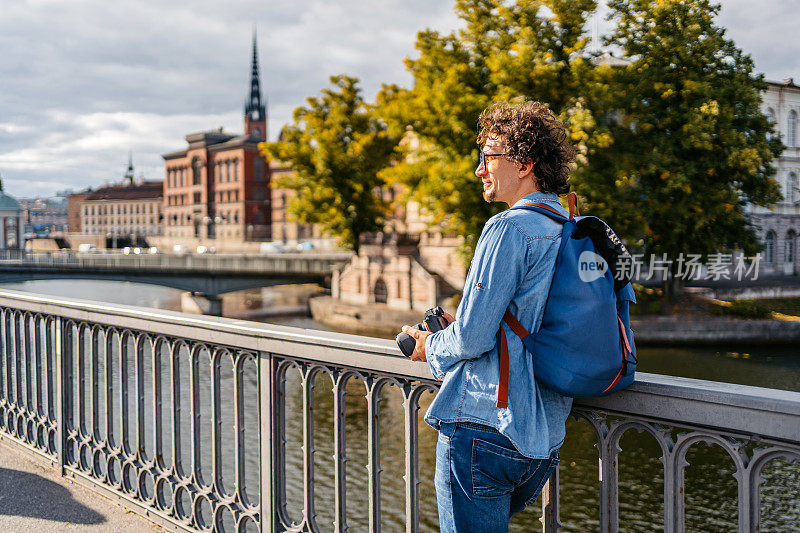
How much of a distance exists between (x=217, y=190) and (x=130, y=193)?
3195cm

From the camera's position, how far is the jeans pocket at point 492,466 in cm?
183

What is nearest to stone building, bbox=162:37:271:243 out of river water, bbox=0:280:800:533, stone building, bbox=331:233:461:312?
stone building, bbox=331:233:461:312

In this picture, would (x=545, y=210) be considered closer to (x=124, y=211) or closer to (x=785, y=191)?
(x=785, y=191)

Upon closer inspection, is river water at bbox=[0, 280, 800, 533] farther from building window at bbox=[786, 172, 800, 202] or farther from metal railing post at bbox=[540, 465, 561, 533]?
building window at bbox=[786, 172, 800, 202]

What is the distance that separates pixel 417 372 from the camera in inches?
92.8

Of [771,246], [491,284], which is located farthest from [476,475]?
[771,246]

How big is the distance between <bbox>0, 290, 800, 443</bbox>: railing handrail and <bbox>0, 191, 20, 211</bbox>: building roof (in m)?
90.6

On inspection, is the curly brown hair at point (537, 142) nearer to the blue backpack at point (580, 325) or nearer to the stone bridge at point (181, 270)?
the blue backpack at point (580, 325)

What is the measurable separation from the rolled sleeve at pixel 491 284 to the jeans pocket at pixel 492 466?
232 millimetres

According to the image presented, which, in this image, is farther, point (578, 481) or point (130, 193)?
point (130, 193)

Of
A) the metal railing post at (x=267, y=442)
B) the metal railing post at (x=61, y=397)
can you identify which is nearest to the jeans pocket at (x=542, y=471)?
the metal railing post at (x=267, y=442)

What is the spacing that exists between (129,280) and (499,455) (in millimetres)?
36880

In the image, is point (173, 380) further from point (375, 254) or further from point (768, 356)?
point (375, 254)

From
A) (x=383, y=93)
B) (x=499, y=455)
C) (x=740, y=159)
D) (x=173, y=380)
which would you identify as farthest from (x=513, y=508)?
(x=383, y=93)
